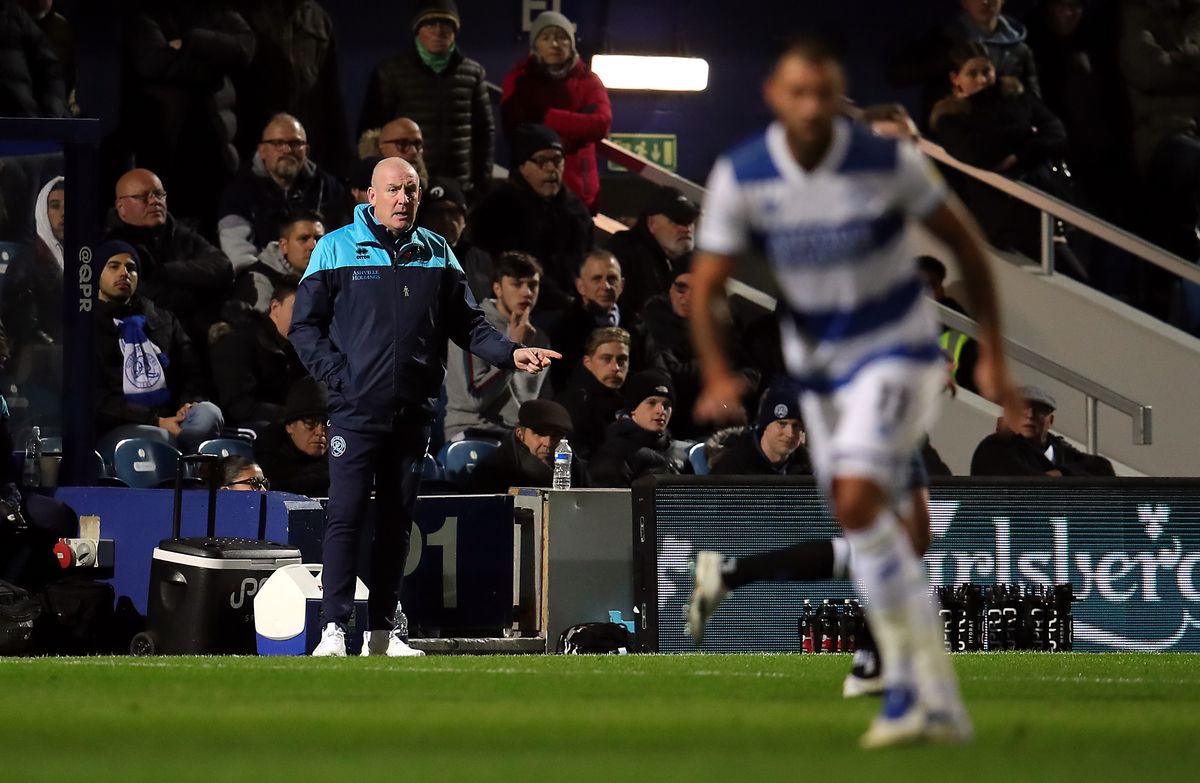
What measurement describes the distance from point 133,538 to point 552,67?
5.69 m

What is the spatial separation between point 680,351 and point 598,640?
3.83m

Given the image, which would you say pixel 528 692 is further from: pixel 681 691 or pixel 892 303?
pixel 892 303

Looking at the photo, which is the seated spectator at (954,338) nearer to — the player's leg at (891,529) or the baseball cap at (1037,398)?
the baseball cap at (1037,398)

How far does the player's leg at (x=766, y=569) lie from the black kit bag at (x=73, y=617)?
437cm

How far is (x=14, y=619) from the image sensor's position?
34.1 ft

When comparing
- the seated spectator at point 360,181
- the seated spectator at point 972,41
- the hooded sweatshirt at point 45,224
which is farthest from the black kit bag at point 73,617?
the seated spectator at point 972,41

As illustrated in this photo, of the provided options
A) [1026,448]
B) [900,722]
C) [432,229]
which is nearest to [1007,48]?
[1026,448]

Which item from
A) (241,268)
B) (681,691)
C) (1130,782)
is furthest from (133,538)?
(1130,782)

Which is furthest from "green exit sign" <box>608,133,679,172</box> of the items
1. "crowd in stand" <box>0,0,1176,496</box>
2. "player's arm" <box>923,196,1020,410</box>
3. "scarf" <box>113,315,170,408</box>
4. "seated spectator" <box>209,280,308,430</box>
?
"player's arm" <box>923,196,1020,410</box>

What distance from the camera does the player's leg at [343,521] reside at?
10016 millimetres

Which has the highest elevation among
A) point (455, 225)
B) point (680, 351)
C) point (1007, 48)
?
point (1007, 48)

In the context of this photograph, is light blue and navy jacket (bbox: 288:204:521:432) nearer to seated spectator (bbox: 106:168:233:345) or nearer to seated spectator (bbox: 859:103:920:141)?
seated spectator (bbox: 859:103:920:141)

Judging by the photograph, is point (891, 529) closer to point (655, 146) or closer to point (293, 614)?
point (293, 614)

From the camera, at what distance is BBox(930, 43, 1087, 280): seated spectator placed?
16.4m
